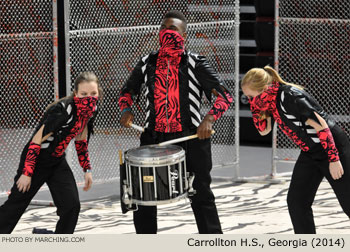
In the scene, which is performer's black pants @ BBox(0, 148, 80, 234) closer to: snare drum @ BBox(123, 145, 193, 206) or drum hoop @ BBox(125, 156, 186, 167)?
snare drum @ BBox(123, 145, 193, 206)

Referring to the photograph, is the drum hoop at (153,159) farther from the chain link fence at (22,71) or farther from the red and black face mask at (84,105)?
the chain link fence at (22,71)

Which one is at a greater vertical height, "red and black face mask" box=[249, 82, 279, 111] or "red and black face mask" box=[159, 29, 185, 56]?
"red and black face mask" box=[159, 29, 185, 56]

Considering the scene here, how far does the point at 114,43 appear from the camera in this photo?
8.53 meters

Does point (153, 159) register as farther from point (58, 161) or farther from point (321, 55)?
point (321, 55)

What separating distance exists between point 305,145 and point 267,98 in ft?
1.46

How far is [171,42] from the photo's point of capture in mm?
5926

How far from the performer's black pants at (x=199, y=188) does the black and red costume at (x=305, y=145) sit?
1.73ft

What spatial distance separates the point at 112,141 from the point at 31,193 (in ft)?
10.0

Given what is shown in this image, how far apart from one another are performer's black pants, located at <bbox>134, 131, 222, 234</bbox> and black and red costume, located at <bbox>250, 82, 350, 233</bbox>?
1.73 ft

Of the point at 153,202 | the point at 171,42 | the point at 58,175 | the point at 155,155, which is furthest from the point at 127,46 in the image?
the point at 153,202

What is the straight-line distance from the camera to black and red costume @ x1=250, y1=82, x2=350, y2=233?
5.61m

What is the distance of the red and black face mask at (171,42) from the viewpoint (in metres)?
5.93

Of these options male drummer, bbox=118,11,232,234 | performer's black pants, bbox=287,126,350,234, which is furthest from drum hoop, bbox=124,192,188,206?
performer's black pants, bbox=287,126,350,234

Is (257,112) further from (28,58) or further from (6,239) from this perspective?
(28,58)
